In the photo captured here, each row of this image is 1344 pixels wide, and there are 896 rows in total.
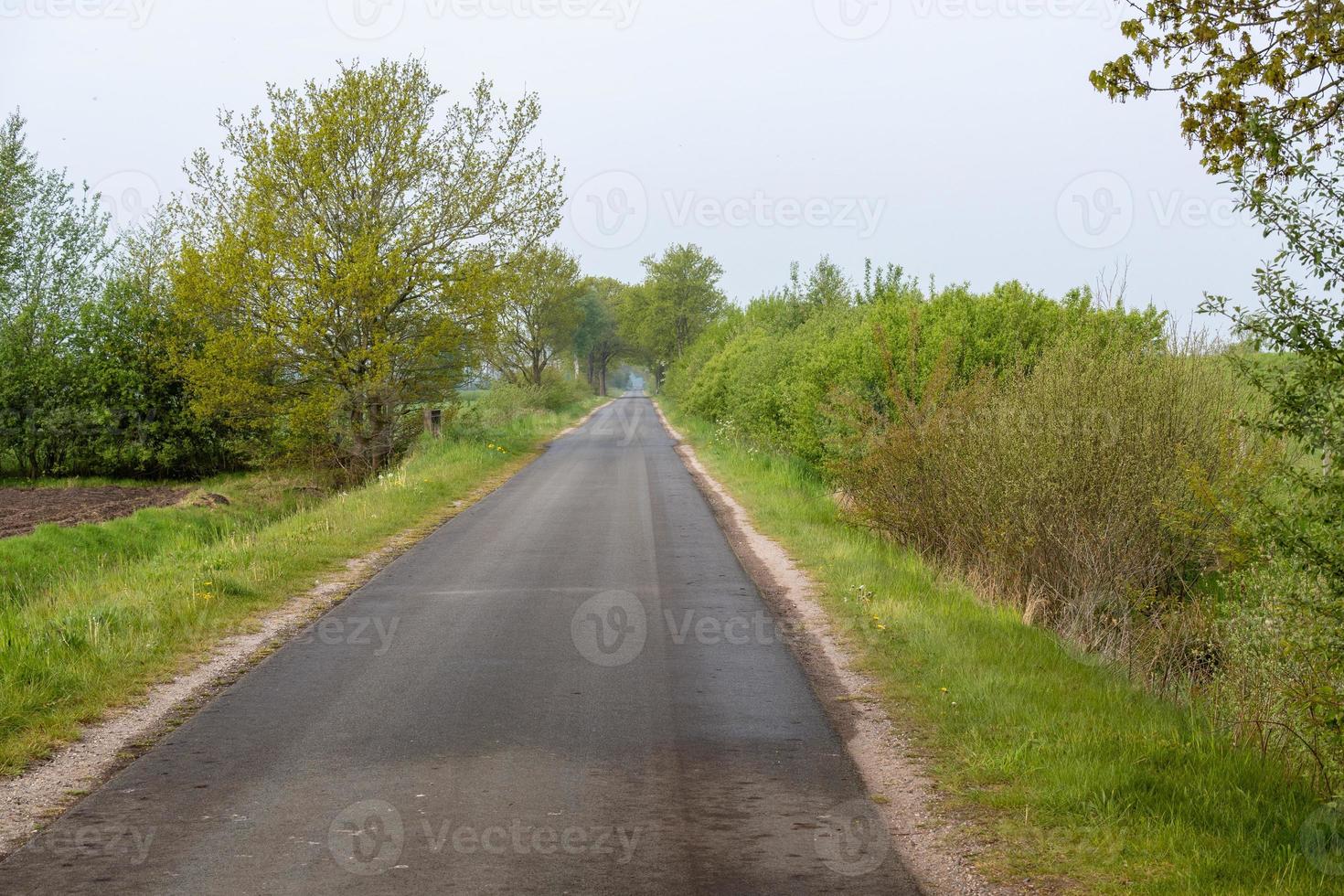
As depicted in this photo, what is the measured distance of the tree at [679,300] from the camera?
89250mm

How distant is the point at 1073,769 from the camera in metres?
6.17

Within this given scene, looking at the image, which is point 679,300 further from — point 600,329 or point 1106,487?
point 1106,487

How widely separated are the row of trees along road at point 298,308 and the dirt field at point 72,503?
2.49m

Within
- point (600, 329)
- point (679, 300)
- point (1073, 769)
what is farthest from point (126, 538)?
point (600, 329)

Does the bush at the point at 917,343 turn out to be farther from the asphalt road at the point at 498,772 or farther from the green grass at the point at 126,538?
the green grass at the point at 126,538

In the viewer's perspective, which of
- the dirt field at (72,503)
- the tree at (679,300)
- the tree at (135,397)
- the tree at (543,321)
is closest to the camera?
the dirt field at (72,503)

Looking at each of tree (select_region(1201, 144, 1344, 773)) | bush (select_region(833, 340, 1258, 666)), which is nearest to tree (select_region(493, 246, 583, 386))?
bush (select_region(833, 340, 1258, 666))

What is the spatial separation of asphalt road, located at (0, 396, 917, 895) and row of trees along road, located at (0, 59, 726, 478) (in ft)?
56.7

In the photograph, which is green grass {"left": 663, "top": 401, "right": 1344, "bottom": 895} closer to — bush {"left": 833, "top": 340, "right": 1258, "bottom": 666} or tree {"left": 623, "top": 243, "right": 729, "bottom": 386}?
bush {"left": 833, "top": 340, "right": 1258, "bottom": 666}

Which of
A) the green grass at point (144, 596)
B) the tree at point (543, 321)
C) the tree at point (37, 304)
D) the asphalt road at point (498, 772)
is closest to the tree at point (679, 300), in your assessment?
the tree at point (543, 321)

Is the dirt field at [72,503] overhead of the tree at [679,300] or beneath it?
beneath

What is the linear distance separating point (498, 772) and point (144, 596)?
615 cm

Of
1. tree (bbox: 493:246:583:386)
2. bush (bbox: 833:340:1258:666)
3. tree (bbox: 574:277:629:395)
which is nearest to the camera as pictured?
bush (bbox: 833:340:1258:666)

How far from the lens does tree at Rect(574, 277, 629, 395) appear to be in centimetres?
10100
